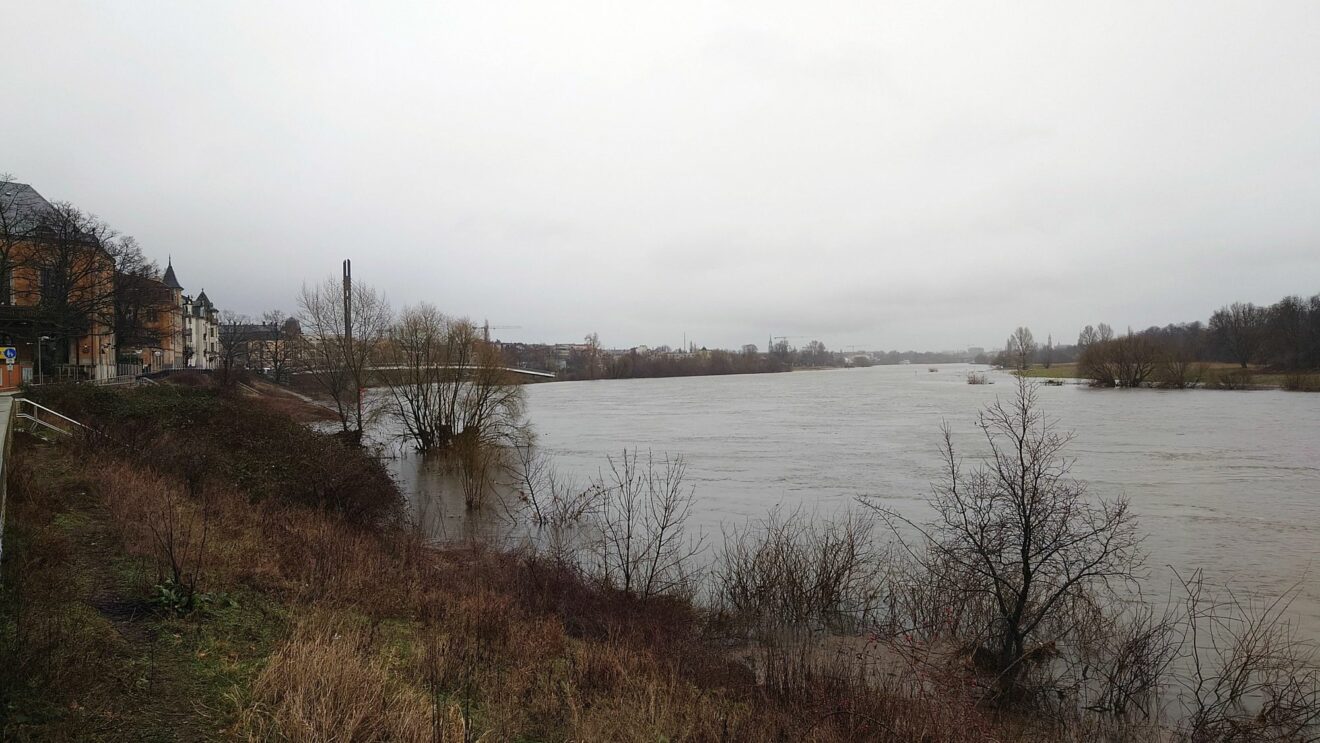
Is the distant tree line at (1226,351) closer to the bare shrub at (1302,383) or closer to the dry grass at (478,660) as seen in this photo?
the bare shrub at (1302,383)

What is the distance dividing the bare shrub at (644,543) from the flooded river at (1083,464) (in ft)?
A: 3.83

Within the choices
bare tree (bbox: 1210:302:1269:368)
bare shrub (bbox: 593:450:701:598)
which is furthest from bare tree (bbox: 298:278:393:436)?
bare tree (bbox: 1210:302:1269:368)

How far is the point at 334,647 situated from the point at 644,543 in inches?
348

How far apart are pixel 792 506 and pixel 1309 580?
31.6 feet

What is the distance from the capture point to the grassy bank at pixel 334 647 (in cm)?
471

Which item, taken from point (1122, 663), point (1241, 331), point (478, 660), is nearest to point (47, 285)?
point (478, 660)

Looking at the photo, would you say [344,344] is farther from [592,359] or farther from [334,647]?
[592,359]

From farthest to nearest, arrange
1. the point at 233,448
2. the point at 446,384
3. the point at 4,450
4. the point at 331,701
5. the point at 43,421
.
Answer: the point at 446,384, the point at 233,448, the point at 43,421, the point at 4,450, the point at 331,701

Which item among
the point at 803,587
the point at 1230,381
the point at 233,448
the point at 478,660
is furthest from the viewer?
the point at 1230,381

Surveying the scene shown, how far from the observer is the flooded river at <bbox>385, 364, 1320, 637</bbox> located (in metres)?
14.2

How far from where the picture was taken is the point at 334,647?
5898 mm

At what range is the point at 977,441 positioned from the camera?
96.5 ft

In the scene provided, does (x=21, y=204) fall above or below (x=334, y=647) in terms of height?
above

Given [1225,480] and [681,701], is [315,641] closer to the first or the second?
[681,701]
